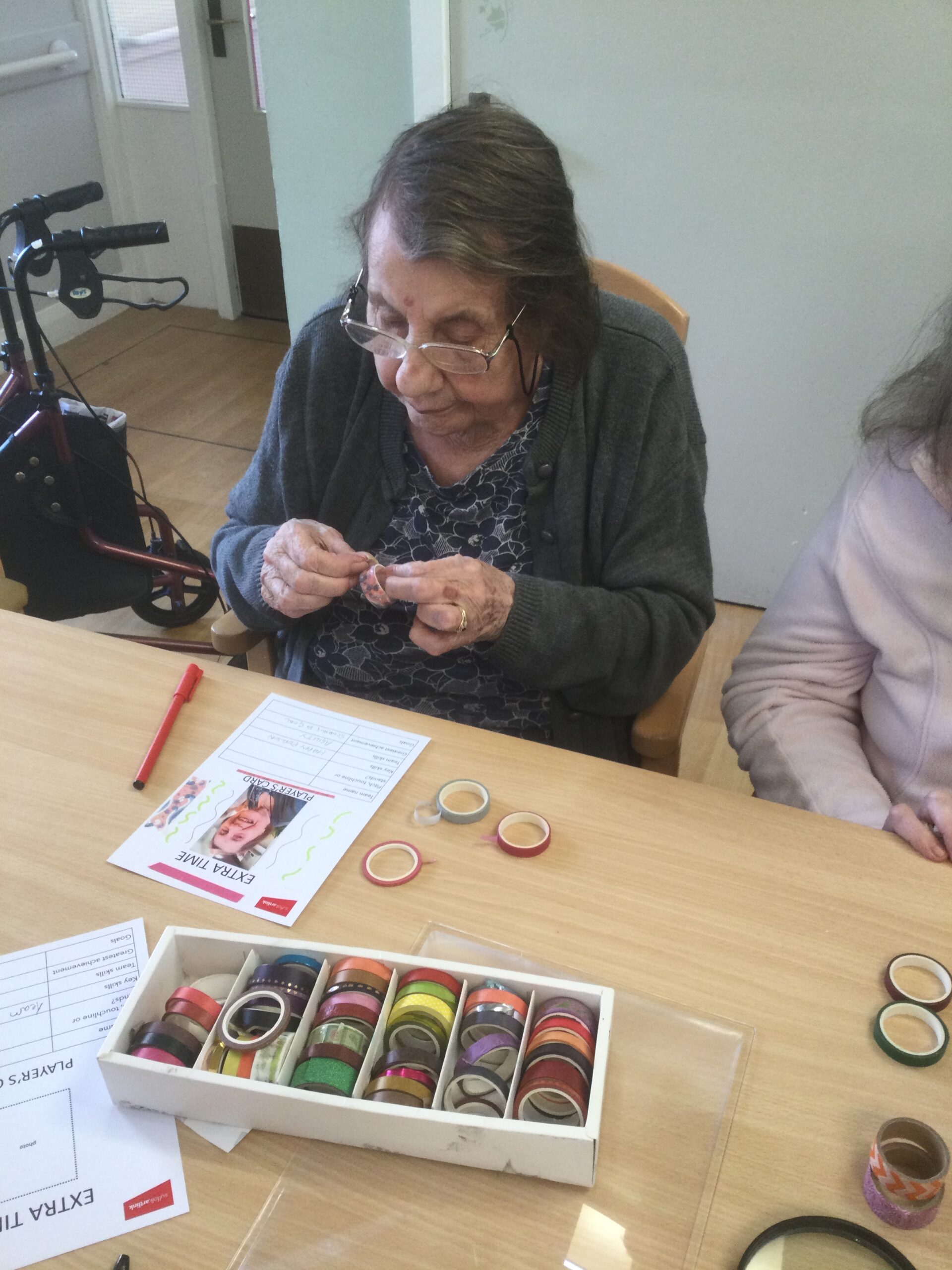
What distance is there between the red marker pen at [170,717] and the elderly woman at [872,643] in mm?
632

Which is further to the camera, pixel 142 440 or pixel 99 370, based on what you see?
pixel 99 370

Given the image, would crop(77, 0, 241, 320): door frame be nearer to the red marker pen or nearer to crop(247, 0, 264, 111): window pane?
crop(247, 0, 264, 111): window pane

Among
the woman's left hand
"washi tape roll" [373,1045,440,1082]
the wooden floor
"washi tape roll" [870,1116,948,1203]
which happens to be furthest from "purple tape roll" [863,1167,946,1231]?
the wooden floor

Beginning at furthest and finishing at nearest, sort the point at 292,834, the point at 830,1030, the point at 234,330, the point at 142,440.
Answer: the point at 234,330 < the point at 142,440 < the point at 292,834 < the point at 830,1030

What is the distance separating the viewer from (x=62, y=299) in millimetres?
2105

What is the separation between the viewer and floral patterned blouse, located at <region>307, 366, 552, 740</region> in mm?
1280

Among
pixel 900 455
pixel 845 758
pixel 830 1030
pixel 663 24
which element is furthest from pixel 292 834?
pixel 663 24

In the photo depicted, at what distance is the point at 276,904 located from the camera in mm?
858

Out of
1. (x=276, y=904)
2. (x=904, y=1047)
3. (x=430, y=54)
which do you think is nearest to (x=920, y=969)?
(x=904, y=1047)

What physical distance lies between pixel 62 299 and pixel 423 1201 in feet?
6.46

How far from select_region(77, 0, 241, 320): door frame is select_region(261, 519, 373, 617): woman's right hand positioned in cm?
349

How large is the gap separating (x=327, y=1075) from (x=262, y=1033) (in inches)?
2.4

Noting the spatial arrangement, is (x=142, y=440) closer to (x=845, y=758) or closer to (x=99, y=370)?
(x=99, y=370)

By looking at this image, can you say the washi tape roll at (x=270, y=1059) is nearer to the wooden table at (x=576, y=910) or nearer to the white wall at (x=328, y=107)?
the wooden table at (x=576, y=910)
